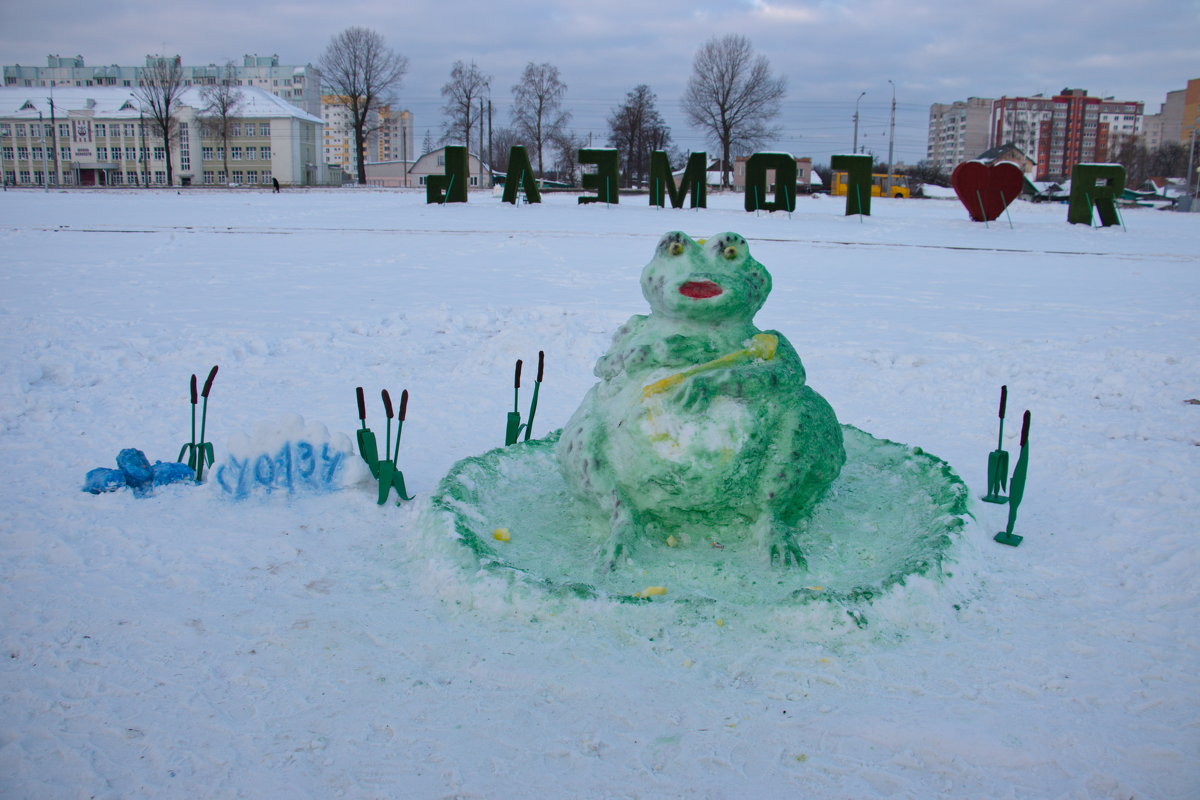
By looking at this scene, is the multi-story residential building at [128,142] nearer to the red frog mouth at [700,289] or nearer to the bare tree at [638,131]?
the bare tree at [638,131]

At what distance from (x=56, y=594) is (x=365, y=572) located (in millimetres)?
1175

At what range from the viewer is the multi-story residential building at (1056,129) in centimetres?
9138

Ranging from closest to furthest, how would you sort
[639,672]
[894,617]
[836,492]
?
[639,672] → [894,617] → [836,492]

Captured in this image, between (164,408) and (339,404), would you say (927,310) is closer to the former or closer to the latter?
(339,404)

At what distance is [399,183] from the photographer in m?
72.9

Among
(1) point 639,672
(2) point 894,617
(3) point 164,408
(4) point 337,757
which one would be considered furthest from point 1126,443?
(3) point 164,408

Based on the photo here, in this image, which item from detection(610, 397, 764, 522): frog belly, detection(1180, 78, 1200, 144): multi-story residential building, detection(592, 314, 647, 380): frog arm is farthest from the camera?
detection(1180, 78, 1200, 144): multi-story residential building

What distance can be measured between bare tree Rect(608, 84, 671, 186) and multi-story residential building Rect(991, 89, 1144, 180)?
1685 inches

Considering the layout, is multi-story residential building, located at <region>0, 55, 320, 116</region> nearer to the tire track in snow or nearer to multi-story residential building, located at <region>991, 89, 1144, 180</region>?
the tire track in snow

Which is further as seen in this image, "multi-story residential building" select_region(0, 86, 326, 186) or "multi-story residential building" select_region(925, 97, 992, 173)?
"multi-story residential building" select_region(925, 97, 992, 173)

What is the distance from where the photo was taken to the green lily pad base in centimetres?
340

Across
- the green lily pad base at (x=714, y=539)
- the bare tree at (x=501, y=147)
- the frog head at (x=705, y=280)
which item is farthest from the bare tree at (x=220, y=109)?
the frog head at (x=705, y=280)

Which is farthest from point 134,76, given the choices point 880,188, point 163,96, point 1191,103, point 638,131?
point 1191,103

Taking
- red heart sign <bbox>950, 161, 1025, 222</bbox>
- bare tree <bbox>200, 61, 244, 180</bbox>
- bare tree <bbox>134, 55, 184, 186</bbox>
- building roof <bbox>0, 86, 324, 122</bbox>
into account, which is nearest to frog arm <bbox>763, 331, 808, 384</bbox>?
red heart sign <bbox>950, 161, 1025, 222</bbox>
